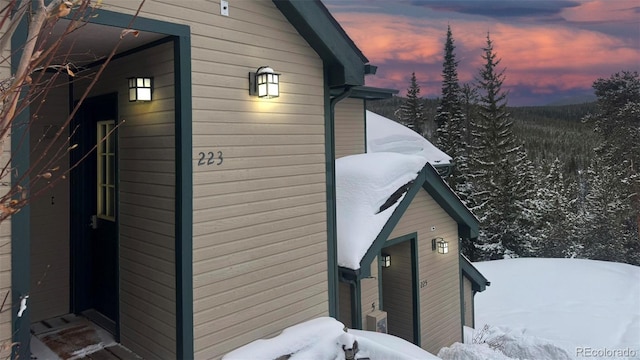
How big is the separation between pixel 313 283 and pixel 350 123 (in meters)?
7.34

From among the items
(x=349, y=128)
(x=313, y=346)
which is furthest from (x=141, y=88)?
(x=349, y=128)

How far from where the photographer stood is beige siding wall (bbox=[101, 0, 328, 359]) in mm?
3918

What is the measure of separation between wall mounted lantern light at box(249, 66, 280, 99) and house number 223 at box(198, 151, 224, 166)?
74 centimetres

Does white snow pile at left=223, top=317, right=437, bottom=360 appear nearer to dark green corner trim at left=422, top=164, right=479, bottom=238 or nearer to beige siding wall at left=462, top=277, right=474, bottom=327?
dark green corner trim at left=422, top=164, right=479, bottom=238

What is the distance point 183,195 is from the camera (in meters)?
3.74

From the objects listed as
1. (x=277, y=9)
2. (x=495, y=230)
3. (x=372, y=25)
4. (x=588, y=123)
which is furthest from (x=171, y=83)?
(x=372, y=25)

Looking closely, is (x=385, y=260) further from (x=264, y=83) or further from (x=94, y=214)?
(x=94, y=214)

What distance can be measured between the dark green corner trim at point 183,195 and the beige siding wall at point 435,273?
13.8 ft

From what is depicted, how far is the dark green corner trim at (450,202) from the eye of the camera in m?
7.88

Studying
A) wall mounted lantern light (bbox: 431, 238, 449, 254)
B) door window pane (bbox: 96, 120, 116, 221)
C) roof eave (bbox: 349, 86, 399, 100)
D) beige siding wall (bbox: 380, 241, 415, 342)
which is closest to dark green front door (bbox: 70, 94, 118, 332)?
door window pane (bbox: 96, 120, 116, 221)

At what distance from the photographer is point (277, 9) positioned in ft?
15.1

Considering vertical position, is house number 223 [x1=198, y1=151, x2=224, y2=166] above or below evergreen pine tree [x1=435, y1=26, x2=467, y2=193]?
below

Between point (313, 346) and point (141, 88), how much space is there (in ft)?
9.61

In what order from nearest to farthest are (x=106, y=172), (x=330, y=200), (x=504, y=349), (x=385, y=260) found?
(x=106, y=172) → (x=330, y=200) → (x=385, y=260) → (x=504, y=349)
